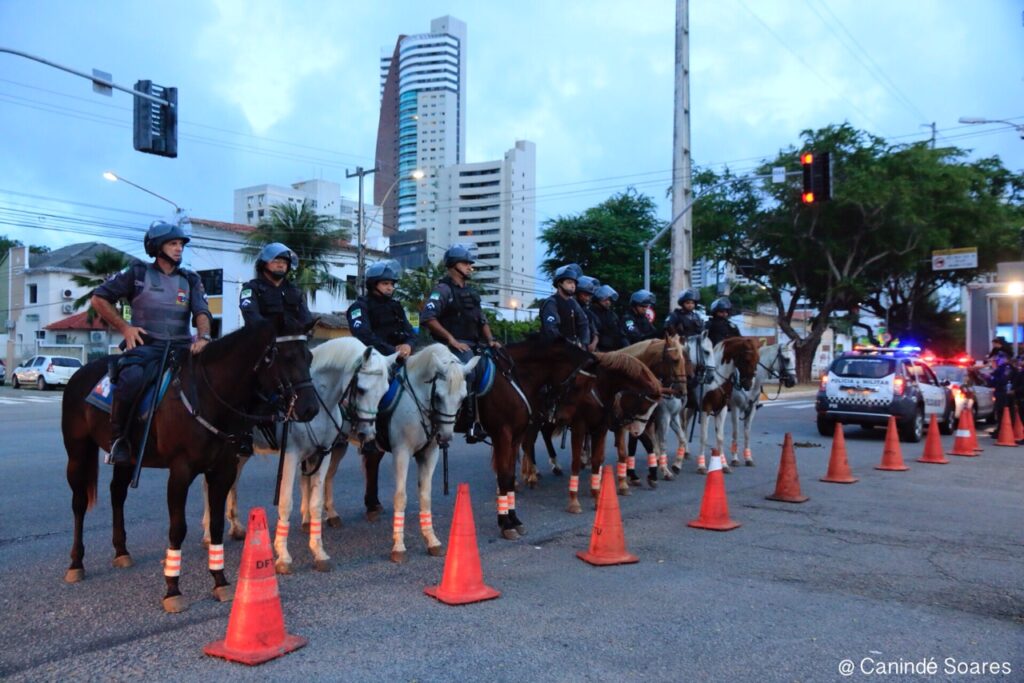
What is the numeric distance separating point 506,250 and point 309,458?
138 metres

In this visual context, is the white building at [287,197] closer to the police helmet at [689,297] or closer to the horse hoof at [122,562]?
the police helmet at [689,297]

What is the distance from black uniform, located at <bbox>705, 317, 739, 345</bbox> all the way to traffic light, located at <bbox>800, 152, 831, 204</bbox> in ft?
28.3

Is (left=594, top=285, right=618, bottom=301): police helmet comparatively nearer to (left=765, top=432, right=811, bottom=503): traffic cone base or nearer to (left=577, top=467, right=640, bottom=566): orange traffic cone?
(left=765, top=432, right=811, bottom=503): traffic cone base

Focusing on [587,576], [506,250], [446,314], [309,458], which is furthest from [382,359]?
[506,250]

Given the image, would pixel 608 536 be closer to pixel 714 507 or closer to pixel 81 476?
pixel 714 507

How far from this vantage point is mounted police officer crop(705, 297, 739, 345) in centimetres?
1345

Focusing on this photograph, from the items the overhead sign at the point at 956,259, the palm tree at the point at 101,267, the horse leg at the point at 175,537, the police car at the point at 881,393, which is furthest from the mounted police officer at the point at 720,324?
the palm tree at the point at 101,267

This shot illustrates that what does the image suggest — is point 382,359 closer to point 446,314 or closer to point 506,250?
point 446,314

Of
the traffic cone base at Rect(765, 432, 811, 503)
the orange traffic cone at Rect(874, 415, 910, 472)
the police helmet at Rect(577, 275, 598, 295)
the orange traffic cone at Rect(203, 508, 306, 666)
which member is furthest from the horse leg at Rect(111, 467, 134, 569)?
the orange traffic cone at Rect(874, 415, 910, 472)

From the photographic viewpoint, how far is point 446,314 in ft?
26.5

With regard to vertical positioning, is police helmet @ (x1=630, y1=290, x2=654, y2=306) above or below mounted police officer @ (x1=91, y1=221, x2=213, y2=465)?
above

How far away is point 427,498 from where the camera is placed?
6812 millimetres

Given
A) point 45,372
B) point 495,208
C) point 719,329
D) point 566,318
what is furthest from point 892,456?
point 495,208

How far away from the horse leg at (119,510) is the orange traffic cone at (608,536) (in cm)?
371
